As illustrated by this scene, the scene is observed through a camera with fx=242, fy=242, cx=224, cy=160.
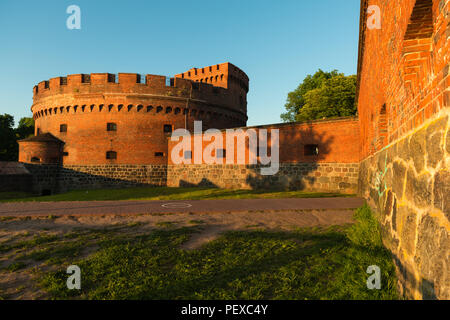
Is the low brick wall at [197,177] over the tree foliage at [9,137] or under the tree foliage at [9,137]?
under

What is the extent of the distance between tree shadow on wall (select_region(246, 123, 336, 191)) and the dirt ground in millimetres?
7154

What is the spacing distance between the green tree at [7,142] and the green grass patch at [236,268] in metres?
37.8

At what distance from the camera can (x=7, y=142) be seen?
3172 cm

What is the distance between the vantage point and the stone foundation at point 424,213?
5.07 feet

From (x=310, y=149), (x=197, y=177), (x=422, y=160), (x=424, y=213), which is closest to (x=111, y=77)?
(x=197, y=177)

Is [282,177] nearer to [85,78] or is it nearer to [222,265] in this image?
[222,265]

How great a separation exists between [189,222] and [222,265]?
2.70 m

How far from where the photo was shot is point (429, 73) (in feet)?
6.63

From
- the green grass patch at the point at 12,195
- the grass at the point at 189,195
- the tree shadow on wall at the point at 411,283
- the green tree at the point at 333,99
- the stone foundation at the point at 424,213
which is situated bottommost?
the green grass patch at the point at 12,195

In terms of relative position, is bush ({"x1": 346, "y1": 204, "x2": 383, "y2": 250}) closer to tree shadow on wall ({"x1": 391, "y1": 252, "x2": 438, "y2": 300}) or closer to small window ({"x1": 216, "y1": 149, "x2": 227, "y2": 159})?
tree shadow on wall ({"x1": 391, "y1": 252, "x2": 438, "y2": 300})

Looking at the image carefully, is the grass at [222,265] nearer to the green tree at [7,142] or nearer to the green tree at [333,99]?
the green tree at [333,99]

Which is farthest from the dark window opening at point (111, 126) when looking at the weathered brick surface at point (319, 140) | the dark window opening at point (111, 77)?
the weathered brick surface at point (319, 140)

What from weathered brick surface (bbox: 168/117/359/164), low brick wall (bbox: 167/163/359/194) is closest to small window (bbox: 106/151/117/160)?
low brick wall (bbox: 167/163/359/194)
